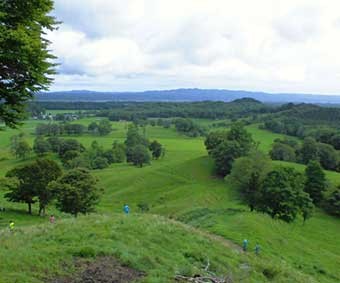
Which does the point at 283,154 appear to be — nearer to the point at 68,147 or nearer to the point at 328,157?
the point at 328,157

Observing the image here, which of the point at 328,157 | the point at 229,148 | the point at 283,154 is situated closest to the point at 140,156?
the point at 229,148

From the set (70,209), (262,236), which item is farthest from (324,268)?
(70,209)

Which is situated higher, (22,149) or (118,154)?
(22,149)

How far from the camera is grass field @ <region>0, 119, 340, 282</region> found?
13414 millimetres

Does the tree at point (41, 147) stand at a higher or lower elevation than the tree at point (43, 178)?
lower

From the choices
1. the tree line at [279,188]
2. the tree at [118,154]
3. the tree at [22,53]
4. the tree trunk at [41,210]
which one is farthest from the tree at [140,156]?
the tree at [22,53]

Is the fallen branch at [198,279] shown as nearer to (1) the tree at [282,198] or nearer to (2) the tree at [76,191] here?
(2) the tree at [76,191]

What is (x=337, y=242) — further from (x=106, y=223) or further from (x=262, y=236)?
(x=106, y=223)

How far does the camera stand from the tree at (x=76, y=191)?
40312mm

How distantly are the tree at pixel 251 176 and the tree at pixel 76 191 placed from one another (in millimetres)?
17372

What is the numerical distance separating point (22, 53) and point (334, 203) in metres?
54.7

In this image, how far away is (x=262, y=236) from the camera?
90.8 feet

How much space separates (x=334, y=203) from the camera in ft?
186

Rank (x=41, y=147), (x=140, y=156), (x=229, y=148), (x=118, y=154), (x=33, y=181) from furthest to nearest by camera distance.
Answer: (x=41, y=147), (x=118, y=154), (x=140, y=156), (x=229, y=148), (x=33, y=181)
